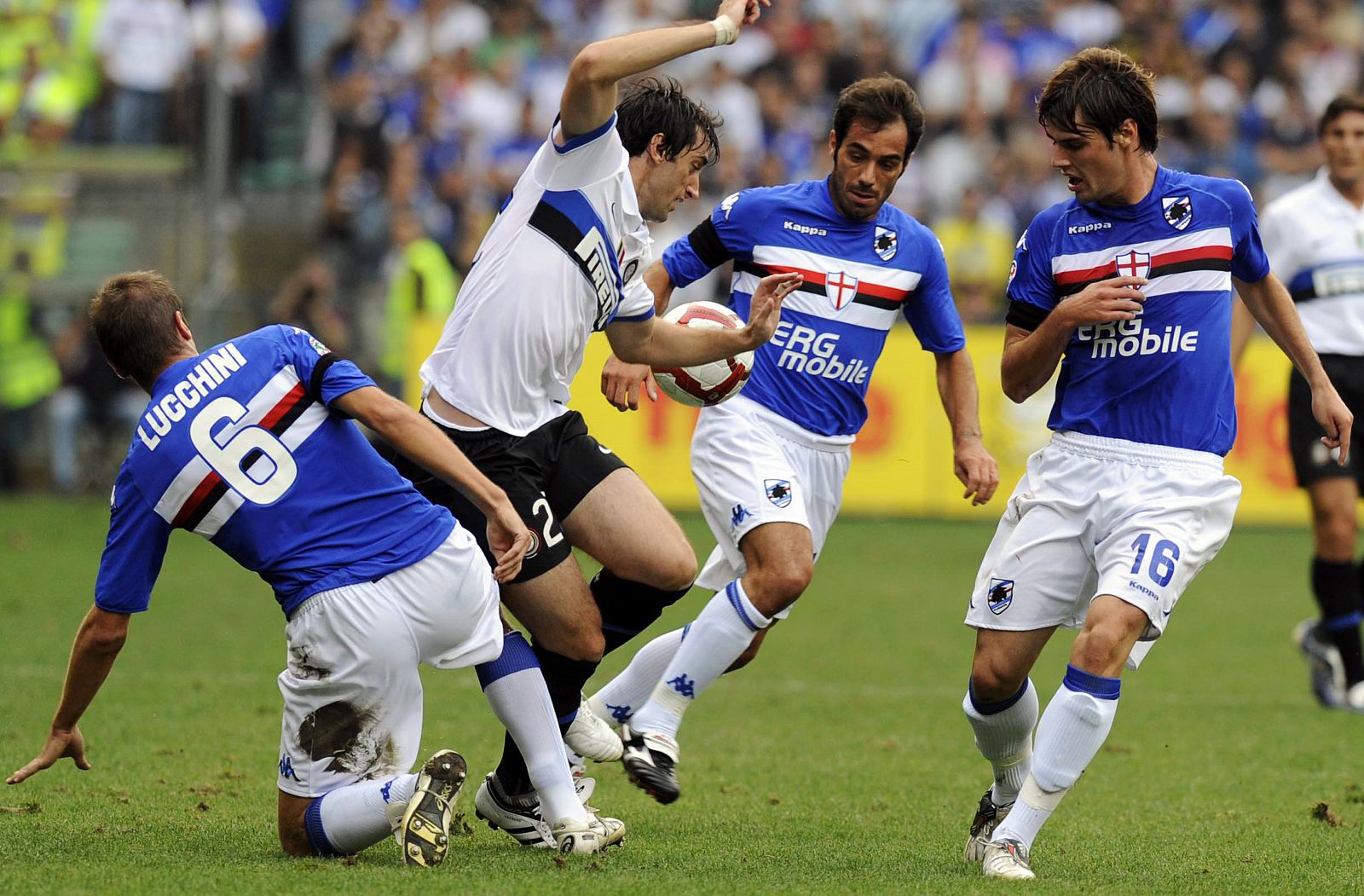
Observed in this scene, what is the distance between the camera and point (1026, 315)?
5.40 meters

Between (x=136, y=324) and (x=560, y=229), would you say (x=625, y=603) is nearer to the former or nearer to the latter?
(x=560, y=229)

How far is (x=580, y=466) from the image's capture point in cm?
562

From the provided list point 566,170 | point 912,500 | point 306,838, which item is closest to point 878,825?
point 306,838

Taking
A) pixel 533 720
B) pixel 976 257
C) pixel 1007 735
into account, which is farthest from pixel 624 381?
pixel 976 257

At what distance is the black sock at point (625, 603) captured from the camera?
18.9 ft

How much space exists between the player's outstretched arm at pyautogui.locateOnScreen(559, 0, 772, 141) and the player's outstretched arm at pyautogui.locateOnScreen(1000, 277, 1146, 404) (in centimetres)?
122

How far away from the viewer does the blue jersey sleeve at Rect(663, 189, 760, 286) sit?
6645mm

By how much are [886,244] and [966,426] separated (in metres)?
0.76

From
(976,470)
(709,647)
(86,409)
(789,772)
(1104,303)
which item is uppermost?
(1104,303)

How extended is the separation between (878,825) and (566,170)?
92.4 inches

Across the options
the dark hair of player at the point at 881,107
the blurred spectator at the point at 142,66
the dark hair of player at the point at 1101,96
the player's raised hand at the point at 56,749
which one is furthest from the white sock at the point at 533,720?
the blurred spectator at the point at 142,66

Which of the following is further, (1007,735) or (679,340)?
(679,340)

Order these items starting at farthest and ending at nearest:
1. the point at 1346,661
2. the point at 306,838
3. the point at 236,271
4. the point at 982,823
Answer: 1. the point at 236,271
2. the point at 1346,661
3. the point at 982,823
4. the point at 306,838

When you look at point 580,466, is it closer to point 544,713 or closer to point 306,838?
point 544,713
